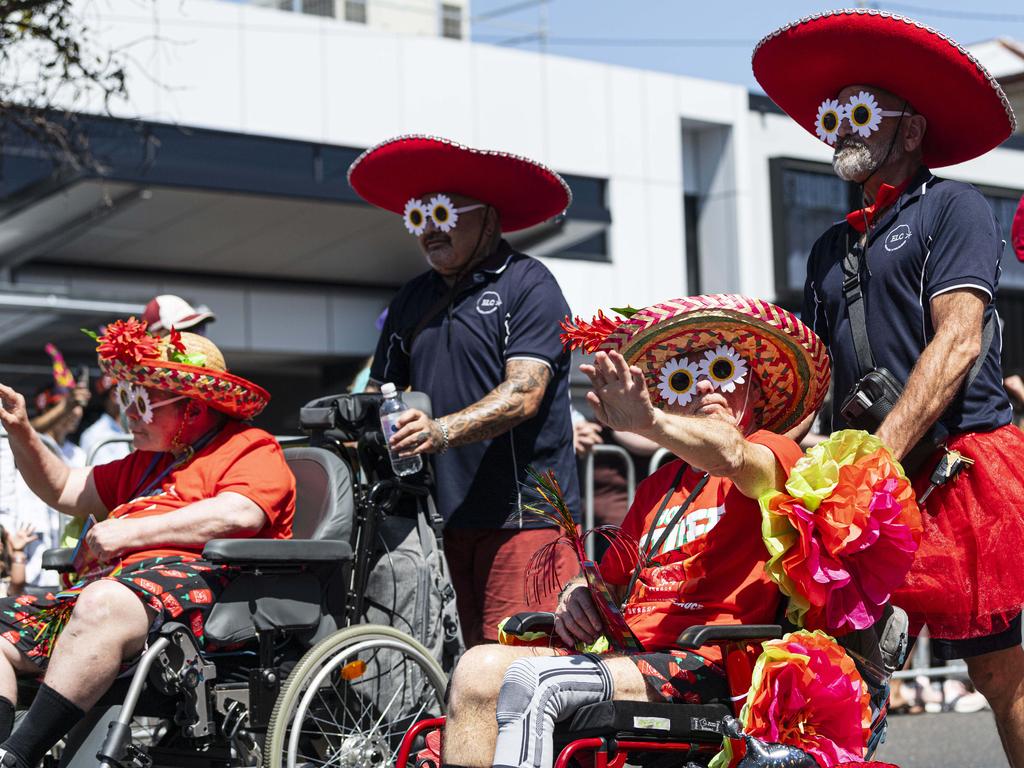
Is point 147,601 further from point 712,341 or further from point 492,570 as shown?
point 712,341

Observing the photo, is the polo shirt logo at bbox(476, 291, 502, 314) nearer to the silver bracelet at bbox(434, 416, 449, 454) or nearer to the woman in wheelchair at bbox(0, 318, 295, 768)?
the silver bracelet at bbox(434, 416, 449, 454)

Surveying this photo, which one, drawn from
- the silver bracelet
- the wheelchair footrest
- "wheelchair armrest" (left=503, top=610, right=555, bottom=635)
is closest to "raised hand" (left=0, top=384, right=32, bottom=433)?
the silver bracelet

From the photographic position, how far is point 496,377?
516cm

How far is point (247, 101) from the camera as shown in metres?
16.2

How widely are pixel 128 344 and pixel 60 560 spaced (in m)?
0.81

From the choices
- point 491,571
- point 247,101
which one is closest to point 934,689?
point 491,571

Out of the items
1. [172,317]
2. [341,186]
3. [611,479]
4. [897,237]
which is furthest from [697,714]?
[341,186]

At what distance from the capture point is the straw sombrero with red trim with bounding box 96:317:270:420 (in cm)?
497

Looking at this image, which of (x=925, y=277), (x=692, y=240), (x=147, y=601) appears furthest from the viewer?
(x=692, y=240)

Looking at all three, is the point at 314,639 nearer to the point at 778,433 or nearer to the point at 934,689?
the point at 778,433

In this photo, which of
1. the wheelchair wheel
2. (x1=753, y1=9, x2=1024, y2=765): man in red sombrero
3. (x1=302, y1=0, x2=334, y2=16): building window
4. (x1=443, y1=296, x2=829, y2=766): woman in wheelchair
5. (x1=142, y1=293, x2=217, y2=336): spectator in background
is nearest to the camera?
(x1=443, y1=296, x2=829, y2=766): woman in wheelchair

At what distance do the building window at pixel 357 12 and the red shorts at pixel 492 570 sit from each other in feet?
52.7

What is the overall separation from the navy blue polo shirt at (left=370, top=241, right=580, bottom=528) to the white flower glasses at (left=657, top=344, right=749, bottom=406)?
1.52 metres

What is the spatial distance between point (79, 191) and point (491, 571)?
9.55 meters
